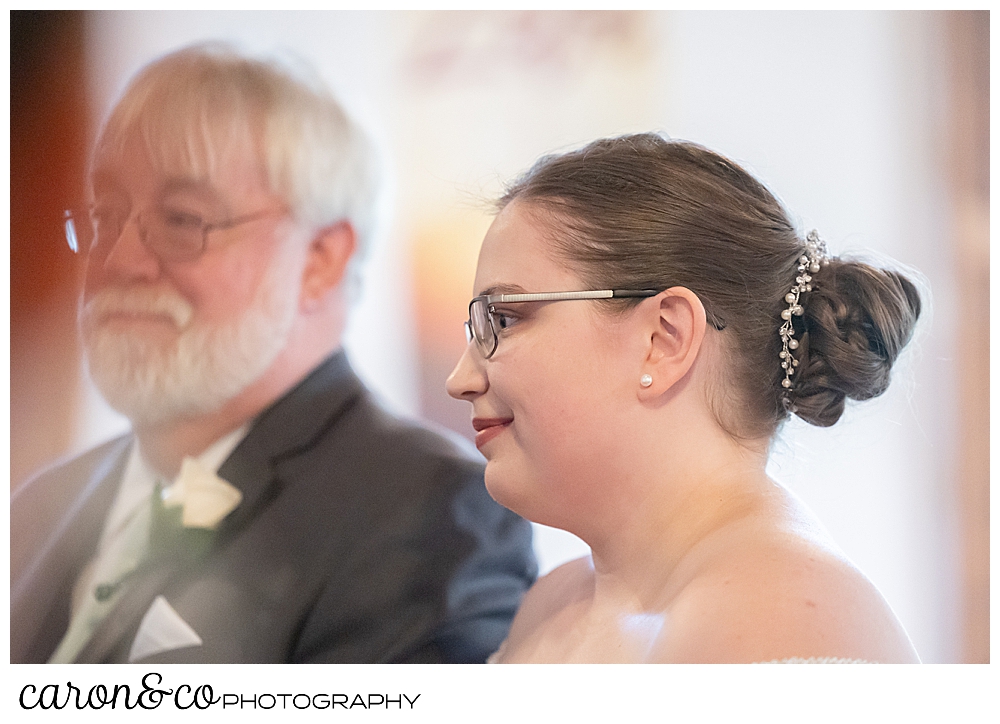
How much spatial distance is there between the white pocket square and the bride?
939 mm

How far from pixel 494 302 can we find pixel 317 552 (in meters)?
0.85

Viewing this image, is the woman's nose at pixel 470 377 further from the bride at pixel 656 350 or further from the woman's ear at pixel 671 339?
the woman's ear at pixel 671 339

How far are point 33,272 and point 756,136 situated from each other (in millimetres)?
1776

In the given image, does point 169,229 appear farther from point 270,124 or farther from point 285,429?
point 285,429

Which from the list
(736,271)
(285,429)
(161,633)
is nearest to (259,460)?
(285,429)

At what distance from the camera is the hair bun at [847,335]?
151 cm

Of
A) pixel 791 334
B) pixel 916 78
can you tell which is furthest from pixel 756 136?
pixel 791 334

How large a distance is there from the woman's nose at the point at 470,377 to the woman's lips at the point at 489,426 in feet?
0.15

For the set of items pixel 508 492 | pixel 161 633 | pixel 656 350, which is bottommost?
pixel 161 633

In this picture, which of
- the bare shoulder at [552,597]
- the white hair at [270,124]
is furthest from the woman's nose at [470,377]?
the white hair at [270,124]

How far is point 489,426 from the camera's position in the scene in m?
1.62
